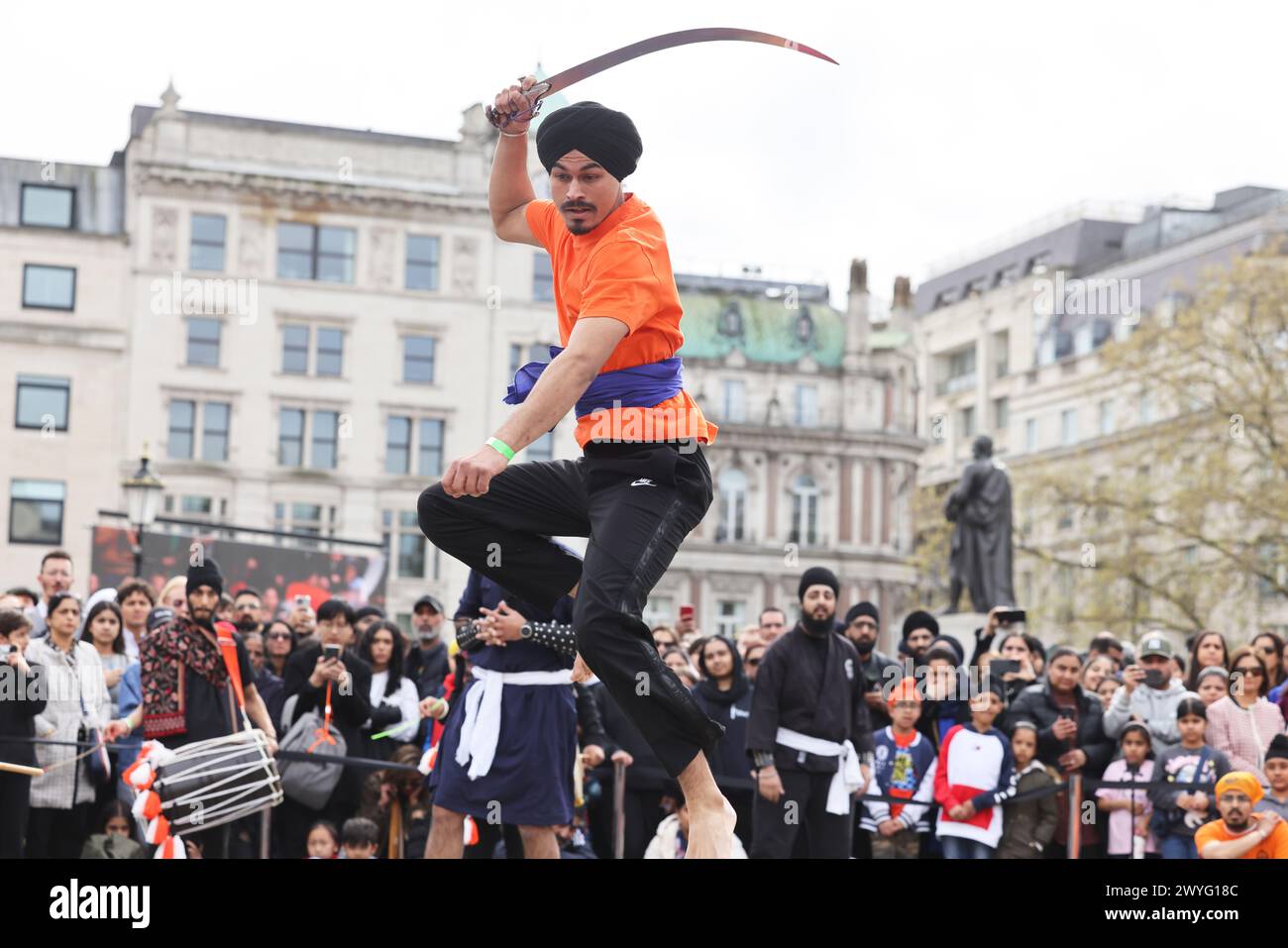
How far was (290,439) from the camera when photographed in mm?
59312

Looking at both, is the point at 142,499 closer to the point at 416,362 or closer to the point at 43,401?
the point at 43,401

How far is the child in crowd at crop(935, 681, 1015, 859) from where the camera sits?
38.0ft

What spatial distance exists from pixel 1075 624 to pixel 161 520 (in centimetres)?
1922

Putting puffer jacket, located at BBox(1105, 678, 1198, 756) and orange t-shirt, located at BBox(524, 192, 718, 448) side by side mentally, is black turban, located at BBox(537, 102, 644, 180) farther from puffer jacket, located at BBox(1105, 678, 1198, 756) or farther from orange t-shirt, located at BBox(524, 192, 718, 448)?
puffer jacket, located at BBox(1105, 678, 1198, 756)

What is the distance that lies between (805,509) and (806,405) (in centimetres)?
449

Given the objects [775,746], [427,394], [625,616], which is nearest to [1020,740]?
[775,746]

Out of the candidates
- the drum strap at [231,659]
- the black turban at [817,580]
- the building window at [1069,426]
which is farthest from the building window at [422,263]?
the drum strap at [231,659]

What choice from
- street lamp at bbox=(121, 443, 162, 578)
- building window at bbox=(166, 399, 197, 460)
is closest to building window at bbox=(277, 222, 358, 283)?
building window at bbox=(166, 399, 197, 460)

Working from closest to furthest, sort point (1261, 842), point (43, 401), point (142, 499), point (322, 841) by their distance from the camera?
1. point (1261, 842)
2. point (322, 841)
3. point (142, 499)
4. point (43, 401)

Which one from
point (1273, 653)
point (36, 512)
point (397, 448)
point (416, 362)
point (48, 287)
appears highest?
point (48, 287)

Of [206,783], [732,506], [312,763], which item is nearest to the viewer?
[206,783]

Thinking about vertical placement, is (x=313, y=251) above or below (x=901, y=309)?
below

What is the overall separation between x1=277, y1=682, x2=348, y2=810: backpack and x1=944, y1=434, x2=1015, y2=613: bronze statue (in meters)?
12.1

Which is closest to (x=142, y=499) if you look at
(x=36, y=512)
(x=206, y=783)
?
(x=206, y=783)
